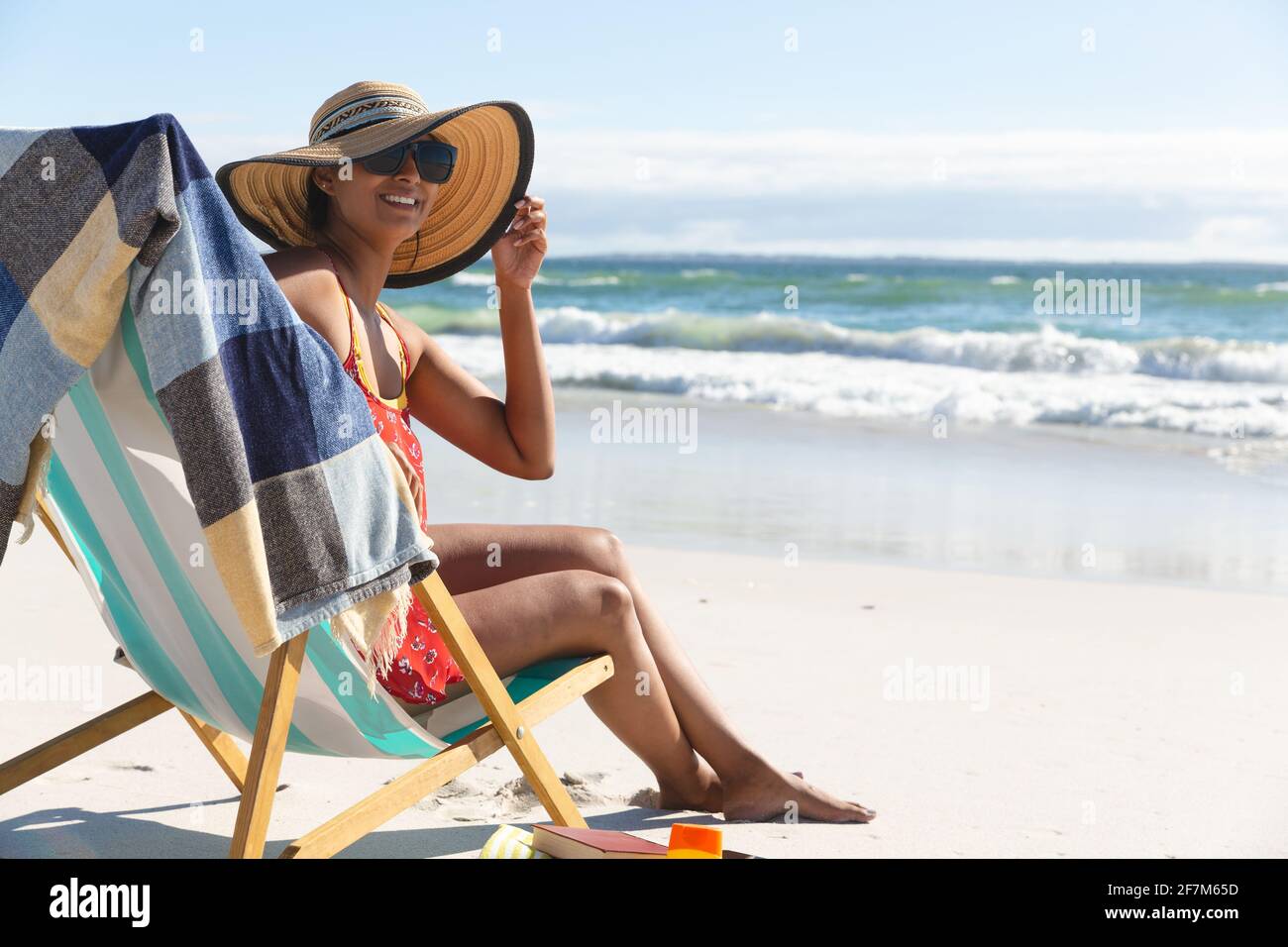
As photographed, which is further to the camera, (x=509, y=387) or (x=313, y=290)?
(x=509, y=387)

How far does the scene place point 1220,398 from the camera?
488 inches

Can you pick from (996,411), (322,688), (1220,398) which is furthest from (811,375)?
(322,688)

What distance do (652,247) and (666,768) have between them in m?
31.6

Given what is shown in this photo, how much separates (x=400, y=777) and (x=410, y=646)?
0.30 metres

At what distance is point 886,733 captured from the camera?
3.81m

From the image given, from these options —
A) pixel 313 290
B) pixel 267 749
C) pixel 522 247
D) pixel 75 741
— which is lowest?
pixel 75 741

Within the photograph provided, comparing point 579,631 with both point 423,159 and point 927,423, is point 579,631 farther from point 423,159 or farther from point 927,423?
point 927,423

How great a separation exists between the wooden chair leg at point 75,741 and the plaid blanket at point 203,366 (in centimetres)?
60

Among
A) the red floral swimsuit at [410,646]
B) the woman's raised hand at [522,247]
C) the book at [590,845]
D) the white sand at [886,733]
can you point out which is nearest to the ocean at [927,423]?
the white sand at [886,733]

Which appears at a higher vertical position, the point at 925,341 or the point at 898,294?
the point at 898,294

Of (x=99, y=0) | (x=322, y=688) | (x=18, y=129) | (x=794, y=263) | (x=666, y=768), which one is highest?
(x=99, y=0)

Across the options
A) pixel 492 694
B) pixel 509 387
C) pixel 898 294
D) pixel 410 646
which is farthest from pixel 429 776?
pixel 898 294

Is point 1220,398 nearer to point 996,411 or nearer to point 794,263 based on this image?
point 996,411

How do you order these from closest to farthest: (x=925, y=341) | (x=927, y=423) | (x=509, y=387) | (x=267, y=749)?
(x=267, y=749) → (x=509, y=387) → (x=927, y=423) → (x=925, y=341)
